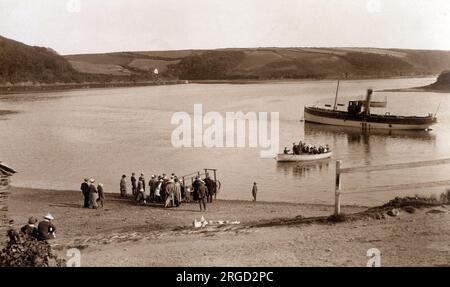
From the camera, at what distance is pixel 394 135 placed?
48.9 metres

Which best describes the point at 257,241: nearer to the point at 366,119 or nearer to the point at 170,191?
the point at 170,191

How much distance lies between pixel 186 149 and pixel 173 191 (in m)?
17.2

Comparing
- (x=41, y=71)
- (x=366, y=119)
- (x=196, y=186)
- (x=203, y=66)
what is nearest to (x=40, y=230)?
(x=196, y=186)

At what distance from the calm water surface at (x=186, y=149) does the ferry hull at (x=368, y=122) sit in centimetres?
94

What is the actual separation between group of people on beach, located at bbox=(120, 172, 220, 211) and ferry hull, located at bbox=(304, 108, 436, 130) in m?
32.9

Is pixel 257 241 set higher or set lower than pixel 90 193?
higher

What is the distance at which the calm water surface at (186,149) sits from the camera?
87.3 ft

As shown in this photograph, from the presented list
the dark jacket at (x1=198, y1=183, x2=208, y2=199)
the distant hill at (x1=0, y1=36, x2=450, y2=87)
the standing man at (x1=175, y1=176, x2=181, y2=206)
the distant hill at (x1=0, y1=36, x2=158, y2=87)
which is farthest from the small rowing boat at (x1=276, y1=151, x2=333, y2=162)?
the distant hill at (x1=0, y1=36, x2=158, y2=87)

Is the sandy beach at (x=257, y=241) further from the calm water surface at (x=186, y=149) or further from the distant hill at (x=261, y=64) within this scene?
the distant hill at (x=261, y=64)

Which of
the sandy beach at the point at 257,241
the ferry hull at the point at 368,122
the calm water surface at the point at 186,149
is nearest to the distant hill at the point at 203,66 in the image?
the calm water surface at the point at 186,149

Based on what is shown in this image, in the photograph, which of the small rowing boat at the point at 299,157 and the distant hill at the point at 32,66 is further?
the distant hill at the point at 32,66

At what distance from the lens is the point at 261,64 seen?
246ft

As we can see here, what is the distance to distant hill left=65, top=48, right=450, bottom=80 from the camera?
57966mm
